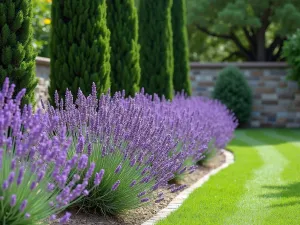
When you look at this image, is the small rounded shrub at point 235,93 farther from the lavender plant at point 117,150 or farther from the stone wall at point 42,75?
the lavender plant at point 117,150

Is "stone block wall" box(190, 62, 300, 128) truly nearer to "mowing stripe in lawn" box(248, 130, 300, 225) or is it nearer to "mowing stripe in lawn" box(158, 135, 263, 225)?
"mowing stripe in lawn" box(248, 130, 300, 225)

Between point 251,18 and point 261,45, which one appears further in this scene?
point 261,45

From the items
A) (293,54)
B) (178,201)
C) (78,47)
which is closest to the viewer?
(178,201)

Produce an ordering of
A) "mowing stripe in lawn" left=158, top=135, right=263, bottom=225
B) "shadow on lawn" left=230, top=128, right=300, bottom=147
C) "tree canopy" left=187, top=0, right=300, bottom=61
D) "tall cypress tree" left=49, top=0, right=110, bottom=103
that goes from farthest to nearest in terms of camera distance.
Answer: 1. "tree canopy" left=187, top=0, right=300, bottom=61
2. "shadow on lawn" left=230, top=128, right=300, bottom=147
3. "tall cypress tree" left=49, top=0, right=110, bottom=103
4. "mowing stripe in lawn" left=158, top=135, right=263, bottom=225

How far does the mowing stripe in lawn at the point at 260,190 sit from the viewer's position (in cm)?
514

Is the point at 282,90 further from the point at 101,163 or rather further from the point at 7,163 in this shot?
the point at 7,163

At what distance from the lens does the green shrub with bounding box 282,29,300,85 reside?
714 inches

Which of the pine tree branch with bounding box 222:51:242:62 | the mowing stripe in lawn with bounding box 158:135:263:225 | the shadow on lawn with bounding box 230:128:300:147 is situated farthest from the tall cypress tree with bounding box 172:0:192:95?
the pine tree branch with bounding box 222:51:242:62

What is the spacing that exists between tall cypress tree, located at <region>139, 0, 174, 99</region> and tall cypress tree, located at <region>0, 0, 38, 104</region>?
20.0 ft

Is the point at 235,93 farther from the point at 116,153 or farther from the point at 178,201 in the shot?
the point at 116,153

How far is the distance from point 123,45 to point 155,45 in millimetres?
2818

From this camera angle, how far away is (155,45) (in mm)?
11961

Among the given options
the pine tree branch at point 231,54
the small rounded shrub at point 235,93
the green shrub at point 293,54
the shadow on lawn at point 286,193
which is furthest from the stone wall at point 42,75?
the pine tree branch at point 231,54

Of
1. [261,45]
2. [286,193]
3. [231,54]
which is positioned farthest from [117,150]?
[231,54]
